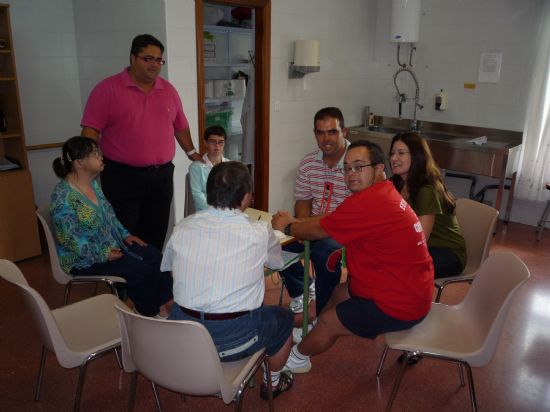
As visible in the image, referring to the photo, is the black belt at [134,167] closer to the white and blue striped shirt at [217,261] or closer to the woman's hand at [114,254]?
the woman's hand at [114,254]

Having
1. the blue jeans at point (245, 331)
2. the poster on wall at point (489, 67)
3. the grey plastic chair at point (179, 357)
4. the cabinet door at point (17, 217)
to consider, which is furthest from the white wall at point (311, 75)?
the grey plastic chair at point (179, 357)

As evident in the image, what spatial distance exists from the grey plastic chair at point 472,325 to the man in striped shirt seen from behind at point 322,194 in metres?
0.61

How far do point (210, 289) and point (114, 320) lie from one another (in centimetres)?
70

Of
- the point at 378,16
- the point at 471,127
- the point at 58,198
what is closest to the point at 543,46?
the point at 471,127

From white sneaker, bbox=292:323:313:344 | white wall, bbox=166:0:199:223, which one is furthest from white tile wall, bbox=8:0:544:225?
white sneaker, bbox=292:323:313:344

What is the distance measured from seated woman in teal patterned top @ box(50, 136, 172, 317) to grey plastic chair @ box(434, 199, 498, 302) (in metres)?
1.48

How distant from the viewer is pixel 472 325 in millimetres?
2035

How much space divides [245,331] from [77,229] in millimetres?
1079

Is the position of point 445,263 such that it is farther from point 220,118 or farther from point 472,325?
point 220,118

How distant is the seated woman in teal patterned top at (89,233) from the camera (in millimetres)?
2293

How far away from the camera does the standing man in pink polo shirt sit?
284cm

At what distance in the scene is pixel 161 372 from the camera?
1.56 metres

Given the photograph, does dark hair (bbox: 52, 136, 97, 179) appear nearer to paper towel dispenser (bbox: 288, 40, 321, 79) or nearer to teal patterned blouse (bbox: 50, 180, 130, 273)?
teal patterned blouse (bbox: 50, 180, 130, 273)

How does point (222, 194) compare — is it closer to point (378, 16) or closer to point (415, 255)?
point (415, 255)
